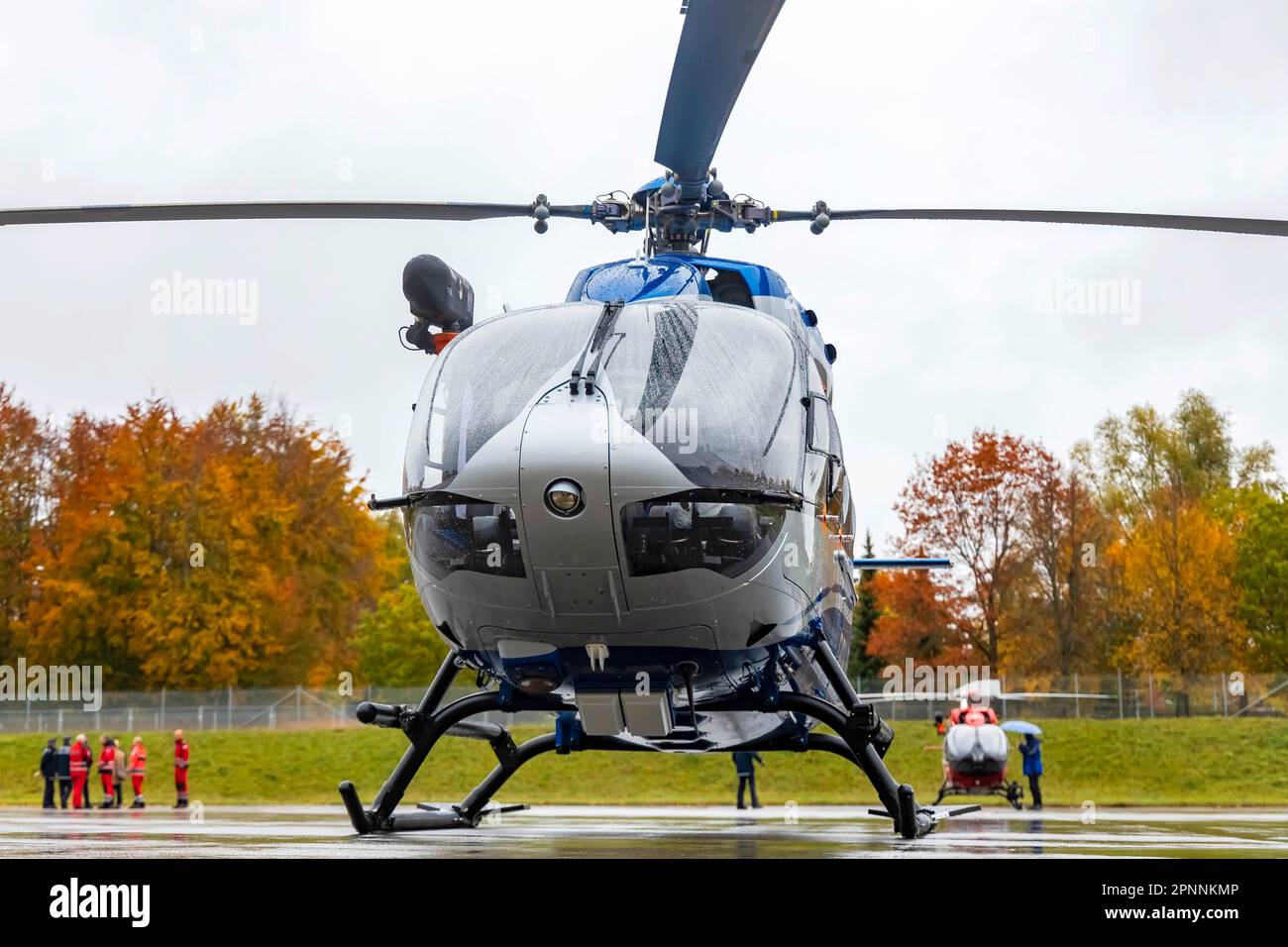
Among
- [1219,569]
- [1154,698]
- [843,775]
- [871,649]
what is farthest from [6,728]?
[1219,569]

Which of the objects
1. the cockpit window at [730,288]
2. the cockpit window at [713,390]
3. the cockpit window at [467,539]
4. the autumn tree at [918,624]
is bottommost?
the autumn tree at [918,624]

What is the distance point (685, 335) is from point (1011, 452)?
132ft

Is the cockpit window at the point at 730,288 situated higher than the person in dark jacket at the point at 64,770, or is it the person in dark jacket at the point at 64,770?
the cockpit window at the point at 730,288

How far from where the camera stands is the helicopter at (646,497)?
664cm

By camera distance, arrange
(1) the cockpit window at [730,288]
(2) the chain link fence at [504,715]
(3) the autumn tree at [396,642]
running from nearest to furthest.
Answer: (1) the cockpit window at [730,288], (2) the chain link fence at [504,715], (3) the autumn tree at [396,642]

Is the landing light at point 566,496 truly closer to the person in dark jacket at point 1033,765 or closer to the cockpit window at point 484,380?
the cockpit window at point 484,380

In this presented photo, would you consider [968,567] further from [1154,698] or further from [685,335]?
[685,335]

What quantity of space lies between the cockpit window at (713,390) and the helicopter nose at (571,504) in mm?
270

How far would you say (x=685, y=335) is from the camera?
754 centimetres

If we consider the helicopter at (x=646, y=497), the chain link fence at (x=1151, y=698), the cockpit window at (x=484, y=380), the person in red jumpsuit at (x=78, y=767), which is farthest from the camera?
the chain link fence at (x=1151, y=698)

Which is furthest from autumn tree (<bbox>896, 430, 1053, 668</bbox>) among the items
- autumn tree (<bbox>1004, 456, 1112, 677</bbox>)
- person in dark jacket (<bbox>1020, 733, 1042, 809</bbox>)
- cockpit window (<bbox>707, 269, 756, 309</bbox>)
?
cockpit window (<bbox>707, 269, 756, 309</bbox>)

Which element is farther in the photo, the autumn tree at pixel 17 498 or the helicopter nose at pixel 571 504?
the autumn tree at pixel 17 498

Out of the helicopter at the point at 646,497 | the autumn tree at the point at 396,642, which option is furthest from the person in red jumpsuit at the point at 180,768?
the autumn tree at the point at 396,642
